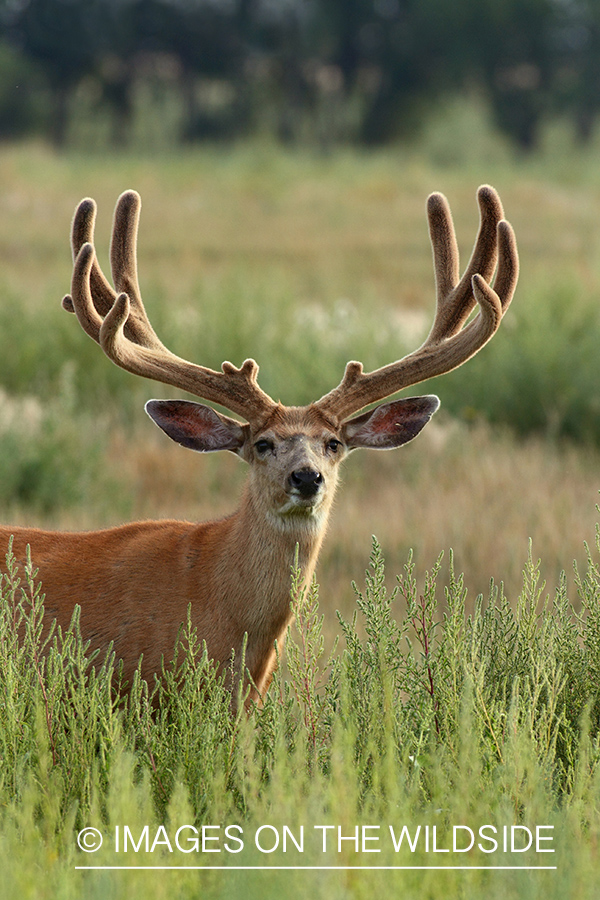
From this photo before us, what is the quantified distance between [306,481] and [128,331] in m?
1.24

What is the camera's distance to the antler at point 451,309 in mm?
4598

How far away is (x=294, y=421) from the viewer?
175 inches

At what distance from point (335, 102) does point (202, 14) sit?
7662 mm

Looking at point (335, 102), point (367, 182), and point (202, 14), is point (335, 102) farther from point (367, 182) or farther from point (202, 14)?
point (367, 182)

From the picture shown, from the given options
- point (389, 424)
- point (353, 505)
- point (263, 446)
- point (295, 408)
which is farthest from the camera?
point (353, 505)

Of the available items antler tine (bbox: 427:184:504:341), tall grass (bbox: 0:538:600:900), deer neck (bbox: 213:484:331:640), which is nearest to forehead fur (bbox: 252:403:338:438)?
deer neck (bbox: 213:484:331:640)

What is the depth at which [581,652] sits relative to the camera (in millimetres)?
4113

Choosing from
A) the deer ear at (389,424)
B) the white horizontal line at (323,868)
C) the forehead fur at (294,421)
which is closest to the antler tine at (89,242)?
the forehead fur at (294,421)

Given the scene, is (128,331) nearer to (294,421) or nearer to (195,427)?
(195,427)

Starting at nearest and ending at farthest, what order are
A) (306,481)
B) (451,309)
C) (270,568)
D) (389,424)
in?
1. (306,481)
2. (270,568)
3. (389,424)
4. (451,309)

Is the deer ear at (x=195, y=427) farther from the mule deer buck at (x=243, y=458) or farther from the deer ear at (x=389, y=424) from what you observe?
the deer ear at (x=389, y=424)

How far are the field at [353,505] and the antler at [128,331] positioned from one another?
3.50ft

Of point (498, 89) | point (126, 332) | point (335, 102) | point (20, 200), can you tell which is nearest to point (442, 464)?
point (126, 332)

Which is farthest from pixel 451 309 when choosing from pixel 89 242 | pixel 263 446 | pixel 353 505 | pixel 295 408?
pixel 353 505
